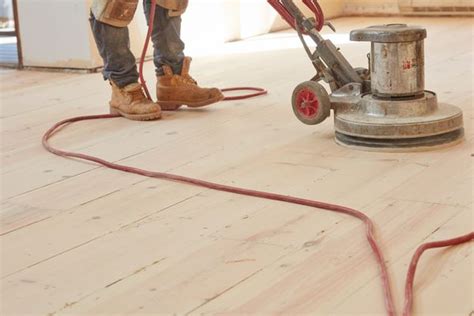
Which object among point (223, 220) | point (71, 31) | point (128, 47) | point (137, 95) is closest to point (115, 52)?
point (128, 47)

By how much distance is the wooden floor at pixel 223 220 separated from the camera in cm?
144

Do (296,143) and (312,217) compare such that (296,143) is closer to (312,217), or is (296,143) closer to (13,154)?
(312,217)

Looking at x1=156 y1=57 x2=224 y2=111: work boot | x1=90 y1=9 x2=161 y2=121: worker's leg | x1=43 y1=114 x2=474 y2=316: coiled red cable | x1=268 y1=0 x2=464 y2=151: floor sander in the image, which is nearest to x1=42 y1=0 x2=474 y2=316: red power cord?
x1=43 y1=114 x2=474 y2=316: coiled red cable

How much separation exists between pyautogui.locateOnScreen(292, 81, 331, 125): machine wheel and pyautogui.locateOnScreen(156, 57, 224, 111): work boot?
1.75 feet

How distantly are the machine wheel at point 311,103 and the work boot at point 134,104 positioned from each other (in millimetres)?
577

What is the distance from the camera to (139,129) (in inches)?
107

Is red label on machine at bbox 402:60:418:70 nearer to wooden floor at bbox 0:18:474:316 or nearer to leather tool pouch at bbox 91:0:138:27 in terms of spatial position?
wooden floor at bbox 0:18:474:316

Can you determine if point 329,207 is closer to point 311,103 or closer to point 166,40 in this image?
point 311,103

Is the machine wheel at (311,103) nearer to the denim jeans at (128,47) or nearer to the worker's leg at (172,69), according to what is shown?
the worker's leg at (172,69)

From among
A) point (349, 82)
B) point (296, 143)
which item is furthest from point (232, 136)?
point (349, 82)

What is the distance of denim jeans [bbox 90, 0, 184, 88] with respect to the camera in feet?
9.09

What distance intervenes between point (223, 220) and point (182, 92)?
1154mm

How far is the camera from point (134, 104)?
2.83 meters

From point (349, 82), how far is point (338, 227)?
0.76 m
